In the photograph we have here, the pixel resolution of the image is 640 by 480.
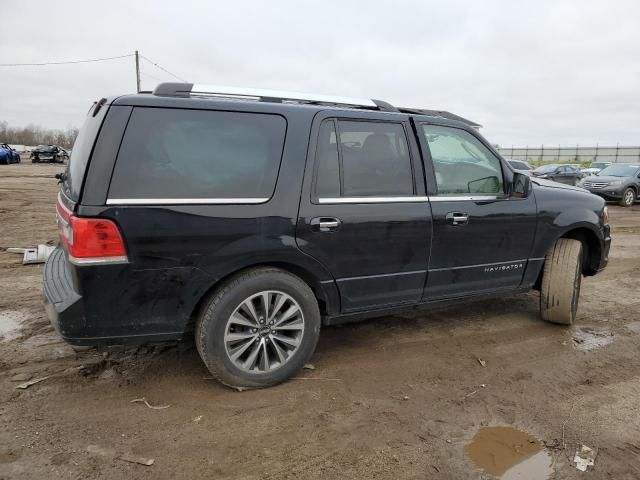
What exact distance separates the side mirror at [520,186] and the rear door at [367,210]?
3.23ft

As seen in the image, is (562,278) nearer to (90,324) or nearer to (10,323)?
(90,324)

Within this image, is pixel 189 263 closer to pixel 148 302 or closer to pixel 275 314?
pixel 148 302

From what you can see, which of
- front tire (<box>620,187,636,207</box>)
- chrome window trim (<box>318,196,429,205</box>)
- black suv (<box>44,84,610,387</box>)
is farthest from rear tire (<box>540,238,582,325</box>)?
front tire (<box>620,187,636,207</box>)

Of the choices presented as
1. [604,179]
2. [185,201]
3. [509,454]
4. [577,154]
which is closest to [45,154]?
[604,179]

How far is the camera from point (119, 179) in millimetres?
2789

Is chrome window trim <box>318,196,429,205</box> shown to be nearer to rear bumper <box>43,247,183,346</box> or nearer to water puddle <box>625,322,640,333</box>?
rear bumper <box>43,247,183,346</box>

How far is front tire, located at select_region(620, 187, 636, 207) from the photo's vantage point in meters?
17.1

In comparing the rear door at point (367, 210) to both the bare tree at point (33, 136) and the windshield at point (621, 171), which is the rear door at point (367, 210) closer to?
the windshield at point (621, 171)

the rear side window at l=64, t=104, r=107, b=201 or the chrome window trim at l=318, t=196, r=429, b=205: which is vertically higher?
the rear side window at l=64, t=104, r=107, b=201

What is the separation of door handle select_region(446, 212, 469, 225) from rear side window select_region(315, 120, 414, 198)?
39 cm

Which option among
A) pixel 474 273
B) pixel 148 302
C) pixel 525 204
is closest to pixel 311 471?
pixel 148 302

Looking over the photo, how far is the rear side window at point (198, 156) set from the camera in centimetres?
283

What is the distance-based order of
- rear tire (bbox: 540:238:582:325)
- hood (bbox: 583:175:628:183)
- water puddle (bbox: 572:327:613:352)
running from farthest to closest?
hood (bbox: 583:175:628:183) → rear tire (bbox: 540:238:582:325) → water puddle (bbox: 572:327:613:352)

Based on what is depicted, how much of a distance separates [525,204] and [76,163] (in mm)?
3569
